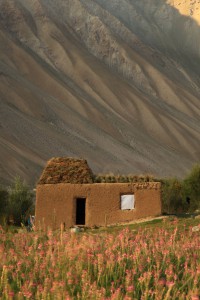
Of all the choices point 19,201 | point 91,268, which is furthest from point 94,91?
point 91,268

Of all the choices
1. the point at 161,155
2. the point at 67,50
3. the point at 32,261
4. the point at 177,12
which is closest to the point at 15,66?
the point at 67,50

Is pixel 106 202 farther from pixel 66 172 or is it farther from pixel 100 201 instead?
pixel 66 172

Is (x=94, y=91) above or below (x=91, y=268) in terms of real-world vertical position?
above

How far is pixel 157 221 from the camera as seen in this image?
73.4ft

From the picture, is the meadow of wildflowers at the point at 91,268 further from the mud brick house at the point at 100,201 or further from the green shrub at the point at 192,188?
the green shrub at the point at 192,188

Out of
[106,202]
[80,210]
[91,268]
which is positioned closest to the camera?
[91,268]

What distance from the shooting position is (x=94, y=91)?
104250mm

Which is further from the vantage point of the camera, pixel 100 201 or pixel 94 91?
pixel 94 91

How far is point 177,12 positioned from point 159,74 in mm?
39863

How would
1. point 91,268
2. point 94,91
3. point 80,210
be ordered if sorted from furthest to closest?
point 94,91
point 80,210
point 91,268

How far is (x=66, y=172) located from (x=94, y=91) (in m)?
77.4

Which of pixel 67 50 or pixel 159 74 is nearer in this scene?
pixel 67 50

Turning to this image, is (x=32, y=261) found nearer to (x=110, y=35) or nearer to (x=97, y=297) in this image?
(x=97, y=297)

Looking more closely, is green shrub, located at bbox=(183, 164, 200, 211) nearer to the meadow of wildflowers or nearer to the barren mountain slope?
the barren mountain slope
